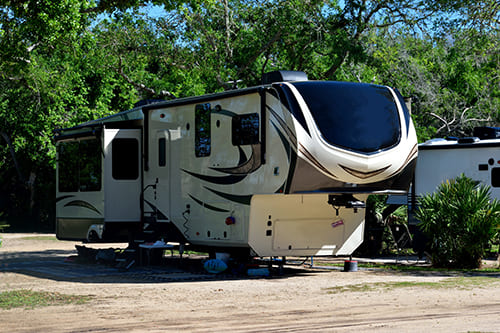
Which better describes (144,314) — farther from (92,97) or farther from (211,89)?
(92,97)

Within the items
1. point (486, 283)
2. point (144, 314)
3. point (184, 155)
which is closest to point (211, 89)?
point (184, 155)

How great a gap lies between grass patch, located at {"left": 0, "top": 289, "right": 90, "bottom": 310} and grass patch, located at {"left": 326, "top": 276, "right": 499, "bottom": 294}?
3.58m

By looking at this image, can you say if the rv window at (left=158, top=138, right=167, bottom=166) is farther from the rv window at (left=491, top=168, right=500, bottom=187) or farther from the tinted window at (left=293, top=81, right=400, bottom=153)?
the rv window at (left=491, top=168, right=500, bottom=187)

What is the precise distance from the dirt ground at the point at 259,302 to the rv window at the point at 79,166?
2.15 m

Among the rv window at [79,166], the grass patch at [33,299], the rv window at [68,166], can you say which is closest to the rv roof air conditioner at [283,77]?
the rv window at [79,166]

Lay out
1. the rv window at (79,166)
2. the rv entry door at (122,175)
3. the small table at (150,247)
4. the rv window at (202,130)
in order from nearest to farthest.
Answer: the rv window at (202,130), the small table at (150,247), the rv entry door at (122,175), the rv window at (79,166)

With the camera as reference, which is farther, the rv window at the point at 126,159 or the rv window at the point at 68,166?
the rv window at the point at 68,166

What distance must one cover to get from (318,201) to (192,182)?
2.42 metres

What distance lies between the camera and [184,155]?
14594 mm

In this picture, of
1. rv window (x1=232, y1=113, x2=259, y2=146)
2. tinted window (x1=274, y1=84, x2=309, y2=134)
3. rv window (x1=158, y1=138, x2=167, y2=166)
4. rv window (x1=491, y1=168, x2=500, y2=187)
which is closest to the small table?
rv window (x1=158, y1=138, x2=167, y2=166)

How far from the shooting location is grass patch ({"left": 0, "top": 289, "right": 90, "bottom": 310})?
996 cm

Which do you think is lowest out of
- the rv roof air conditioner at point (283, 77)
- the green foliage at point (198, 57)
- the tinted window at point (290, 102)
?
the tinted window at point (290, 102)

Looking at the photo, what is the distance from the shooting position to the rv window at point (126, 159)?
1573 centimetres

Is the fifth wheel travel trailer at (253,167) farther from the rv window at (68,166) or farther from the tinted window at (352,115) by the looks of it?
the rv window at (68,166)
